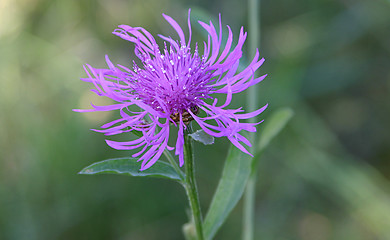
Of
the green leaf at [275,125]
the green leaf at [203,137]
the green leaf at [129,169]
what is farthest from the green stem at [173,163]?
the green leaf at [275,125]

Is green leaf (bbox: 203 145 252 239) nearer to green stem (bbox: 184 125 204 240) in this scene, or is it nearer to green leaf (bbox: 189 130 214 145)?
green stem (bbox: 184 125 204 240)

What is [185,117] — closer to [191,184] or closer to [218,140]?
[191,184]

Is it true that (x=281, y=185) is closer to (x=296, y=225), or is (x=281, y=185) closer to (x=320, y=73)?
(x=296, y=225)

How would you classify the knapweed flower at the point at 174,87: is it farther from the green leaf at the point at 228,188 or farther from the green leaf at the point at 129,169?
the green leaf at the point at 228,188

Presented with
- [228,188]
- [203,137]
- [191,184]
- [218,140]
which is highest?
[203,137]

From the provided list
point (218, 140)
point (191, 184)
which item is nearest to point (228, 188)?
point (191, 184)

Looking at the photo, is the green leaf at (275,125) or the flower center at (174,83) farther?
the green leaf at (275,125)
